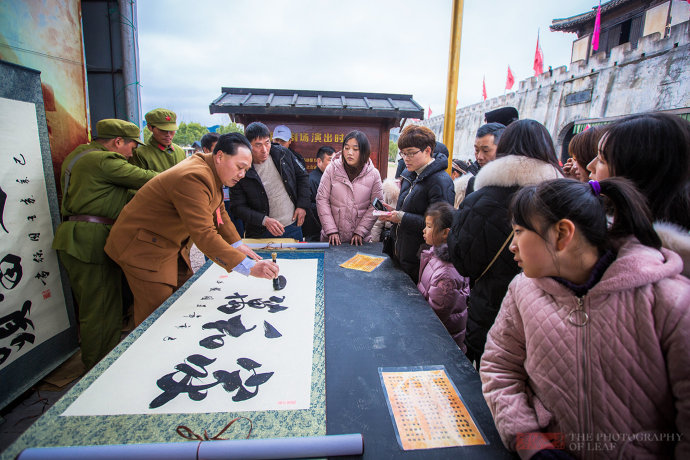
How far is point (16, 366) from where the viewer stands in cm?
217

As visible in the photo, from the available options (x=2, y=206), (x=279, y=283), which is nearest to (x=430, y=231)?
(x=279, y=283)

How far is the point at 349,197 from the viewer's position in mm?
2982

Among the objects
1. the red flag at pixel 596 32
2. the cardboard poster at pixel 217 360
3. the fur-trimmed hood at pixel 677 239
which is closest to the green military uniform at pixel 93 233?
the cardboard poster at pixel 217 360

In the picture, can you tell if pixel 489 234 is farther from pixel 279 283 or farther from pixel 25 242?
pixel 25 242

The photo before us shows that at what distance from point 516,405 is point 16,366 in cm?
297

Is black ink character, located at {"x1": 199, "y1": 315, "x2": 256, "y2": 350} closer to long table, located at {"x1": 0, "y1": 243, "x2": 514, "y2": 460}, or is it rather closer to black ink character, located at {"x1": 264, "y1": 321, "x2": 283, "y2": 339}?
black ink character, located at {"x1": 264, "y1": 321, "x2": 283, "y2": 339}

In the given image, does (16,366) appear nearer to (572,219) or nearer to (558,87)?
(572,219)

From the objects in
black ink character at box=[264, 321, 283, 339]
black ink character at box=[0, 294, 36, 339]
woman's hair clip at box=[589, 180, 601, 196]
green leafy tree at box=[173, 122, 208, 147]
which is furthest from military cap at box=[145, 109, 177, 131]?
green leafy tree at box=[173, 122, 208, 147]

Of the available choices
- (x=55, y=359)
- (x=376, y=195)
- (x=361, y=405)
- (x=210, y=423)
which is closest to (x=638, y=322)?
(x=361, y=405)

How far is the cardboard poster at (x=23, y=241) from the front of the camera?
6.78 ft

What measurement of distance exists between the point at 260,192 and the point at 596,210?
2692 mm

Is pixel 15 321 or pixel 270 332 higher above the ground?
pixel 270 332

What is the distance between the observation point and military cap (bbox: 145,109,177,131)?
3121mm

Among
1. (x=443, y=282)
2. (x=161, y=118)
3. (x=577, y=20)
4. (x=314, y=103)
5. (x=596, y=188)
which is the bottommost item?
(x=443, y=282)
